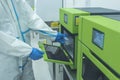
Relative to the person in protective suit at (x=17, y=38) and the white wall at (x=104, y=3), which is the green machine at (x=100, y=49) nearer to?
the person in protective suit at (x=17, y=38)

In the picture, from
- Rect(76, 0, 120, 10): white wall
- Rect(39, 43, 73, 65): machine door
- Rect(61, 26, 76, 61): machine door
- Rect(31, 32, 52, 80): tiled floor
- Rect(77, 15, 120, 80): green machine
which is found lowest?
Rect(31, 32, 52, 80): tiled floor

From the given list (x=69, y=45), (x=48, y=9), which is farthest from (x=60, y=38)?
(x=48, y=9)

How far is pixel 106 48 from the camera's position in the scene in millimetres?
697

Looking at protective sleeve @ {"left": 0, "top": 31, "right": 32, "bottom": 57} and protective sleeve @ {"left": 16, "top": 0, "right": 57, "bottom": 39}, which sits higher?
protective sleeve @ {"left": 16, "top": 0, "right": 57, "bottom": 39}

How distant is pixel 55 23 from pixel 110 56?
167cm

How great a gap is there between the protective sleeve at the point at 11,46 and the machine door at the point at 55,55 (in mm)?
163

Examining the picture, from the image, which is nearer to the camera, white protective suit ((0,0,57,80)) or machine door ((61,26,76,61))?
machine door ((61,26,76,61))

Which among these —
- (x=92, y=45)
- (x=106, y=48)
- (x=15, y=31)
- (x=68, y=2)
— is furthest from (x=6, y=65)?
(x=68, y=2)

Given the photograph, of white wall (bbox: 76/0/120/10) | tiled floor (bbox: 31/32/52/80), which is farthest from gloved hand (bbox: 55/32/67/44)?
tiled floor (bbox: 31/32/52/80)

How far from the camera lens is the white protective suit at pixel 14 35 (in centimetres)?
148

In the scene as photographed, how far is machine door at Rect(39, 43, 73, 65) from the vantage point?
1.33m

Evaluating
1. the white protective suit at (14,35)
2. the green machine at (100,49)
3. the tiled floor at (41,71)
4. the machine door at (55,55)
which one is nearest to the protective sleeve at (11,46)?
the white protective suit at (14,35)

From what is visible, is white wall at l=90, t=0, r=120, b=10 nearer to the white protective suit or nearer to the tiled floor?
the white protective suit

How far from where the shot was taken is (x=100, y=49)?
76 cm
